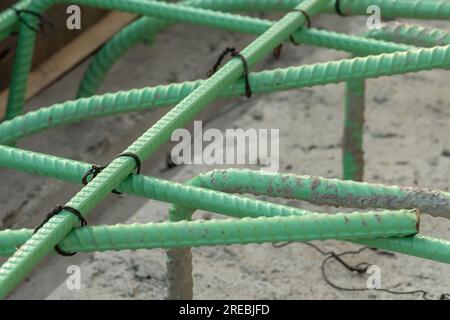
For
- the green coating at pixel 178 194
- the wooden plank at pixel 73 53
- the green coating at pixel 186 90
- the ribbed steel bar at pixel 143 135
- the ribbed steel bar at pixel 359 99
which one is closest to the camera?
the ribbed steel bar at pixel 143 135

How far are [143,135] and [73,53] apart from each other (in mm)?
2584

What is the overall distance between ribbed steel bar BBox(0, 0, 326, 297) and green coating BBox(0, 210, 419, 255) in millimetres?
97

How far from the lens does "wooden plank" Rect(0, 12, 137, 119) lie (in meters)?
6.44

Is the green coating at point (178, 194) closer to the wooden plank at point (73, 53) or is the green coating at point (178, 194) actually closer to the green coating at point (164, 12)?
the green coating at point (164, 12)

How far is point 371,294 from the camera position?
511cm

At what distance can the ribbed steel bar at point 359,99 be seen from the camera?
5.11m

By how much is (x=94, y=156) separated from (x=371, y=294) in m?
1.77

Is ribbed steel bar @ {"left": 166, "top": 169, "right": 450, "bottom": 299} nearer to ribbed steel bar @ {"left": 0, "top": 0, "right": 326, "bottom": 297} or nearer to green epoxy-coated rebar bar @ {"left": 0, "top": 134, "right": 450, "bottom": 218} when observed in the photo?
green epoxy-coated rebar bar @ {"left": 0, "top": 134, "right": 450, "bottom": 218}

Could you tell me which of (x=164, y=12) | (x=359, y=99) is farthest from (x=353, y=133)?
(x=164, y=12)

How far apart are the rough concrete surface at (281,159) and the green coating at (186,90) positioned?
90cm

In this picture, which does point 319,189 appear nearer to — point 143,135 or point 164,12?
point 143,135

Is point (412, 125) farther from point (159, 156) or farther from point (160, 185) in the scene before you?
point (160, 185)

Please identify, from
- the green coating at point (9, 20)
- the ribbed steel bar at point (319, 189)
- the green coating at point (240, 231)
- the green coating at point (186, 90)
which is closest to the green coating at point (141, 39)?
the green coating at point (186, 90)

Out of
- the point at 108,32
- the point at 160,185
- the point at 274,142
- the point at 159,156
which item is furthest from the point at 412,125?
the point at 160,185
